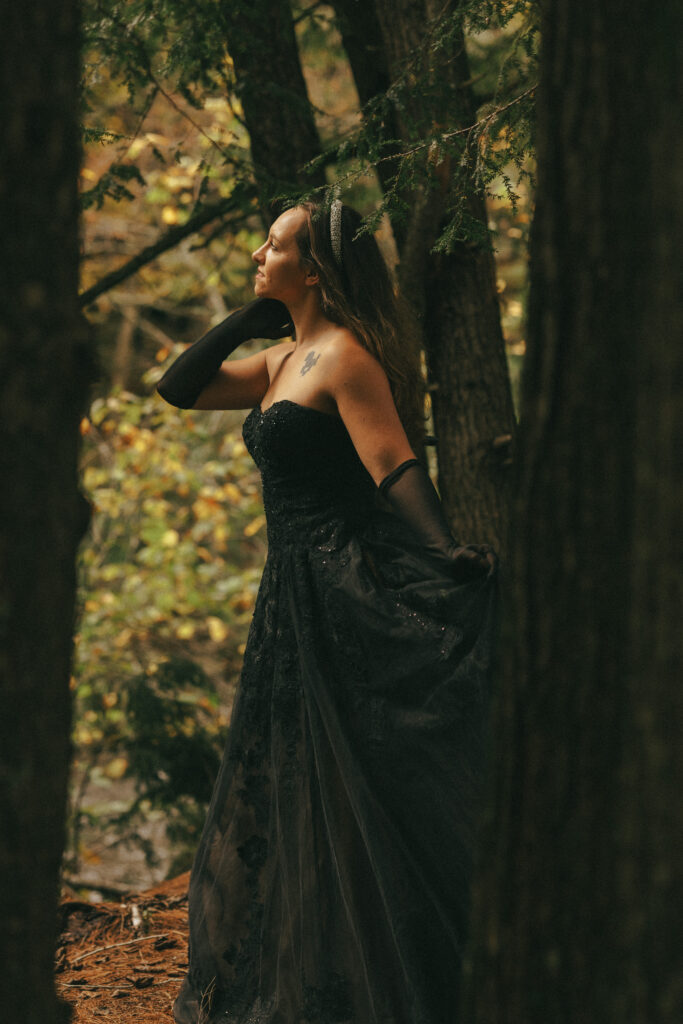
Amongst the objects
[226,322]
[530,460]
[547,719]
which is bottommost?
[547,719]

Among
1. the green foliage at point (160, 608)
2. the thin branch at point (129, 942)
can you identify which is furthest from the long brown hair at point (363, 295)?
the green foliage at point (160, 608)

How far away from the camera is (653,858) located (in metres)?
1.40

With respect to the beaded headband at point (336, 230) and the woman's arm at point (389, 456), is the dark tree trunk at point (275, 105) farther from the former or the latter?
the woman's arm at point (389, 456)

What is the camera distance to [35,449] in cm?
143

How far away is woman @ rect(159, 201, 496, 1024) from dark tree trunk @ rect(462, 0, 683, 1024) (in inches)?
39.9

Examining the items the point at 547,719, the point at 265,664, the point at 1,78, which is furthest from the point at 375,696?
the point at 1,78

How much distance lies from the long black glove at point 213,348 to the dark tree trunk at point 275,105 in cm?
73

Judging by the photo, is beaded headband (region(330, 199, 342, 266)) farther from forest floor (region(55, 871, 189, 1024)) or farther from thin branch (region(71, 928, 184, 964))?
thin branch (region(71, 928, 184, 964))

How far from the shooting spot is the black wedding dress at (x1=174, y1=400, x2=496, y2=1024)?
8.32 feet

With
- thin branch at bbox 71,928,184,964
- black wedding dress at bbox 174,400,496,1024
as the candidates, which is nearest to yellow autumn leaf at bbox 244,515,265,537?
thin branch at bbox 71,928,184,964

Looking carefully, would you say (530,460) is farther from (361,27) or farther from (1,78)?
(361,27)

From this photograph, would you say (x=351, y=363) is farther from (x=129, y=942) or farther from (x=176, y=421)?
(x=176, y=421)

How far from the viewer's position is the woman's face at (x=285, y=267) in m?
3.07

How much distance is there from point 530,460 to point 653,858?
61 cm
